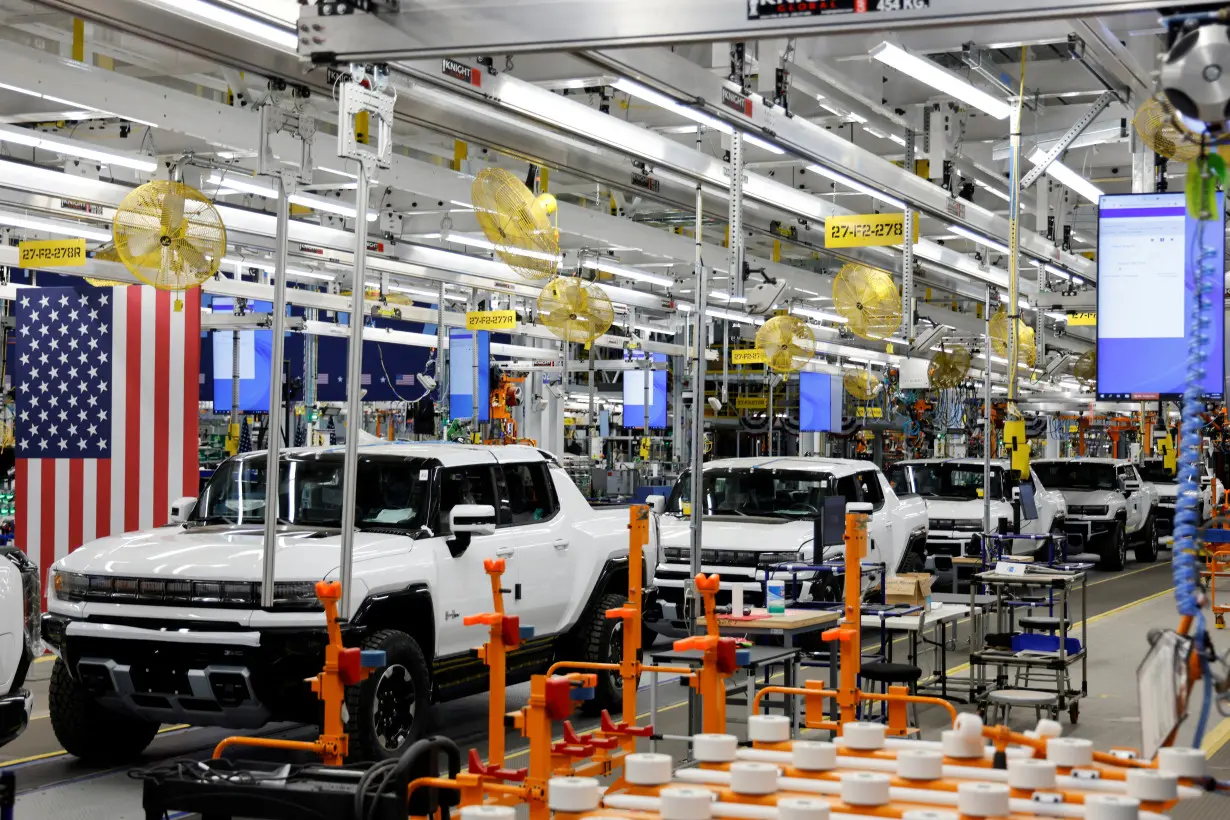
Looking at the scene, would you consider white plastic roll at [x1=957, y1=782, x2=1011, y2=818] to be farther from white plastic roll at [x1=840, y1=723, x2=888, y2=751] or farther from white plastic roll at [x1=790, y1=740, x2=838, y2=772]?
white plastic roll at [x1=840, y1=723, x2=888, y2=751]

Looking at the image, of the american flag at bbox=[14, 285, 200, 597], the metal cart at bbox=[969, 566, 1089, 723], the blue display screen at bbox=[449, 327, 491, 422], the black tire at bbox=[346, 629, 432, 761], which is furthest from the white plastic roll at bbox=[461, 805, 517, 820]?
the blue display screen at bbox=[449, 327, 491, 422]

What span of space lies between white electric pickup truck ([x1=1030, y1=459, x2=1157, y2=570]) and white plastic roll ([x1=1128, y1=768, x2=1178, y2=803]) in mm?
17169

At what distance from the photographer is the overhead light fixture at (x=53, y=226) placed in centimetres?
1390

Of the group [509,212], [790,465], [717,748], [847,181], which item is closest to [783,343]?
[790,465]

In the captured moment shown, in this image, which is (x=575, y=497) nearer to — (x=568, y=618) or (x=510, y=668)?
(x=568, y=618)

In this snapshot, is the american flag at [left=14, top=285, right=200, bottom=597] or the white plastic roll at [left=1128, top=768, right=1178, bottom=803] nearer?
the white plastic roll at [left=1128, top=768, right=1178, bottom=803]

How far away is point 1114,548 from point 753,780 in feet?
60.5

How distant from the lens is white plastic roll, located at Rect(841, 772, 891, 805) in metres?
2.64

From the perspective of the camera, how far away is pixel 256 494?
836 cm

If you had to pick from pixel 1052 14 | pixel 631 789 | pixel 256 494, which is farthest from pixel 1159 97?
pixel 256 494

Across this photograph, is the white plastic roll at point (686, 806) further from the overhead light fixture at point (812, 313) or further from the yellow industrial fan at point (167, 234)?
the overhead light fixture at point (812, 313)

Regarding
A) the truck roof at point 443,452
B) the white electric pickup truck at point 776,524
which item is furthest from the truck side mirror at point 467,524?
the white electric pickup truck at point 776,524

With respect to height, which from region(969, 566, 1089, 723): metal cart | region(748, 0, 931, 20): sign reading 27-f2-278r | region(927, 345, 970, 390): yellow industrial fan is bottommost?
region(969, 566, 1089, 723): metal cart

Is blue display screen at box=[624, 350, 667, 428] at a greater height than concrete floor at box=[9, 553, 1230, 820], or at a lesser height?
greater
